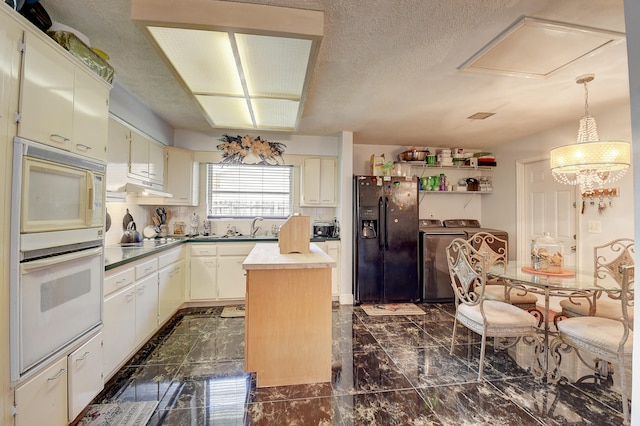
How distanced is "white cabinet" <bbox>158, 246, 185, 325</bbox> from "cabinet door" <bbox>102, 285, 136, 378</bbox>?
535 mm

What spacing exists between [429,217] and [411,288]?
1.39 m

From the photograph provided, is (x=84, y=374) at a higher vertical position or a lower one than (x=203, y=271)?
lower

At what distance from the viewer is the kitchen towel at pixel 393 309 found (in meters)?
3.46

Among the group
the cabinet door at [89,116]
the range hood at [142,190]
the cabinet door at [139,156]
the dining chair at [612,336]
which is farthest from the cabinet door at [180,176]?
the dining chair at [612,336]

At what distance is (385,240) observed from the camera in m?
3.85

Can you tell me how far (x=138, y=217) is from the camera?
3.47m

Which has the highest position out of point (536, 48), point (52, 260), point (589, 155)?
point (536, 48)

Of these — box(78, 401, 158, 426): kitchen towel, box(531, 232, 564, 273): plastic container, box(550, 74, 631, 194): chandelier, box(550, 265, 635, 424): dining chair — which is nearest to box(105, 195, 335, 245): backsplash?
box(78, 401, 158, 426): kitchen towel

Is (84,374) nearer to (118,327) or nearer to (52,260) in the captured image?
(118,327)

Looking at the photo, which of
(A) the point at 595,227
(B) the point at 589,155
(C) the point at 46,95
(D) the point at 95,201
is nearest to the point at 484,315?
(B) the point at 589,155

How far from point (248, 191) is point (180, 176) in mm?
953

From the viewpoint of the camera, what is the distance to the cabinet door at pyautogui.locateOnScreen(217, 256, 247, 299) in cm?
359

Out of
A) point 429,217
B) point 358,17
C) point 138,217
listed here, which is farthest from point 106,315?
point 429,217

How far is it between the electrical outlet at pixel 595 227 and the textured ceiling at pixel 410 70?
48.2 inches
